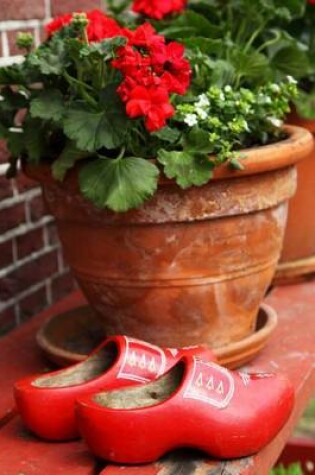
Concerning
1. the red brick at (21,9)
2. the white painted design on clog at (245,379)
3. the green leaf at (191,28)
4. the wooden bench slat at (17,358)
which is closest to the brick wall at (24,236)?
the red brick at (21,9)

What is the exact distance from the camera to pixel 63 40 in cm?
143

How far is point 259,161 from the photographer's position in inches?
57.7

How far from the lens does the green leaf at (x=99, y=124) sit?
1366 millimetres

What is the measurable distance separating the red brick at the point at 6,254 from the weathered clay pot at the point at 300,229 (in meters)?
0.59

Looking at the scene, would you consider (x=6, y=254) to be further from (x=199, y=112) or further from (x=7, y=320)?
(x=199, y=112)

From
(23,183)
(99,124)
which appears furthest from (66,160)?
(23,183)

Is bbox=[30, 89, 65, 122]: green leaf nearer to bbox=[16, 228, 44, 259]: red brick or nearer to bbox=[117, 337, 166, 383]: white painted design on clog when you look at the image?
bbox=[117, 337, 166, 383]: white painted design on clog

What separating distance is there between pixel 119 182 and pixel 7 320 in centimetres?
72

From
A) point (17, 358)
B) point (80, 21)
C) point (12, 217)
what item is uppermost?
point (80, 21)

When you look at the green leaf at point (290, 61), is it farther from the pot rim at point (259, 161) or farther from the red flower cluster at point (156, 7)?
the pot rim at point (259, 161)

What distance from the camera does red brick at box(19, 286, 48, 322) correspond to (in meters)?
2.04

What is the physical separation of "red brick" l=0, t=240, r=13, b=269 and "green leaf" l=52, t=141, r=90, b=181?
0.55 m

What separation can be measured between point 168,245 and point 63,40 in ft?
1.17

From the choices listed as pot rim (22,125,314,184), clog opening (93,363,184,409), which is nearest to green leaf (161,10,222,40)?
pot rim (22,125,314,184)
